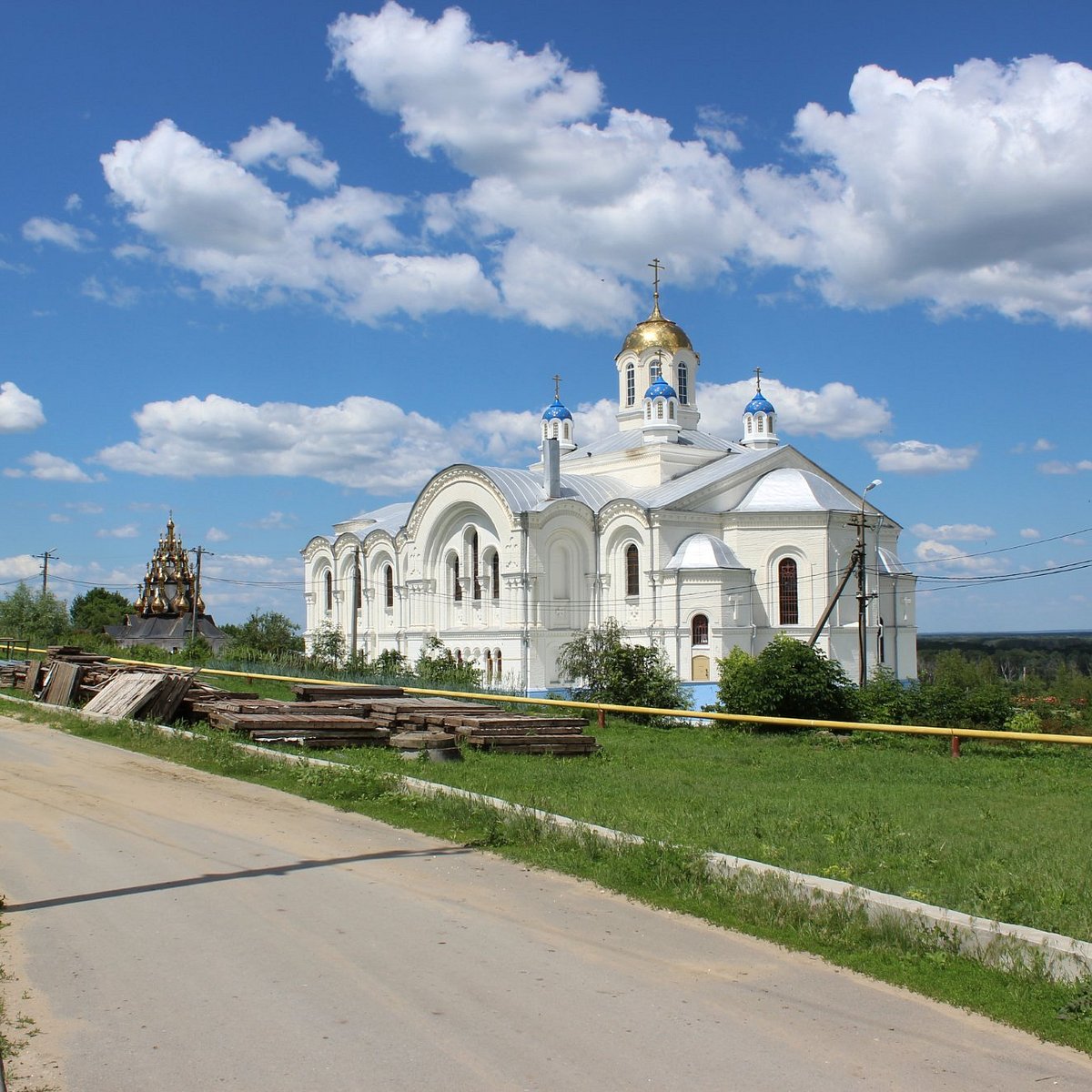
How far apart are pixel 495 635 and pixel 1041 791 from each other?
3066cm

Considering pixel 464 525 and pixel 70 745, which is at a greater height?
pixel 464 525

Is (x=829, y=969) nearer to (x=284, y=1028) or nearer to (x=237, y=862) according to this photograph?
(x=284, y=1028)

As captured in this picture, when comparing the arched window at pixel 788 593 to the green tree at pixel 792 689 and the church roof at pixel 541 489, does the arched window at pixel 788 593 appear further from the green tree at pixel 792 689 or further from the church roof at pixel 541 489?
the green tree at pixel 792 689

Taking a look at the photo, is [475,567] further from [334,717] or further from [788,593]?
[334,717]

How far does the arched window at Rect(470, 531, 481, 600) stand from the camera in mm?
44906

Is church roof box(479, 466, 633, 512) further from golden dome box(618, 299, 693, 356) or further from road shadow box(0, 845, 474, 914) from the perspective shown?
road shadow box(0, 845, 474, 914)

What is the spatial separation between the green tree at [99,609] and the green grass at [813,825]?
85.4 meters

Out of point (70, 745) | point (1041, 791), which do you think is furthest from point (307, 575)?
point (1041, 791)

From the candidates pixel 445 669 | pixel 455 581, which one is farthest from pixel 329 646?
pixel 445 669

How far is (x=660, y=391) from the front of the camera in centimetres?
4738

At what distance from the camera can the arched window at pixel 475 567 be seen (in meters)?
44.9

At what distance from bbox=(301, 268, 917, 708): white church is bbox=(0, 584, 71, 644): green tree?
26175 mm

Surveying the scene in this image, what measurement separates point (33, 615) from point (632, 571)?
4249 cm

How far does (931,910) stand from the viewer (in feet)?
21.5
